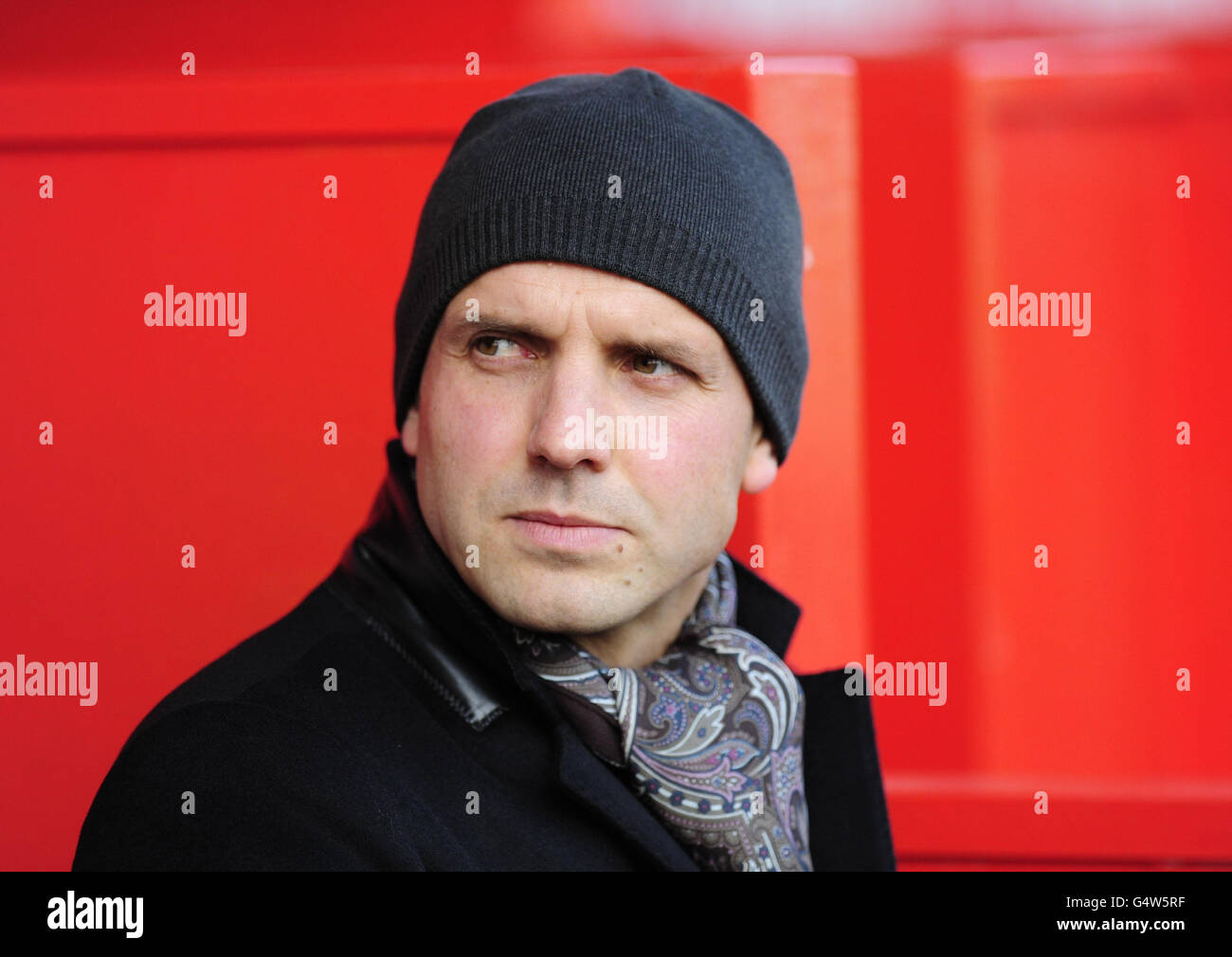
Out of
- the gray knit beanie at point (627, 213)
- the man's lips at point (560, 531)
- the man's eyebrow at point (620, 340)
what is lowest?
the man's lips at point (560, 531)

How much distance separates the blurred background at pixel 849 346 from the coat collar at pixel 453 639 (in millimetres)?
566

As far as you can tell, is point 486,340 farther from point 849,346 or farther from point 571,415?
point 849,346

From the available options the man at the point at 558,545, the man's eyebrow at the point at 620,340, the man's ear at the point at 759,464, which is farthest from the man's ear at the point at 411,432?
the man's ear at the point at 759,464

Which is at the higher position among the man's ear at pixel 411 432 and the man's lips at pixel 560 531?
the man's ear at pixel 411 432

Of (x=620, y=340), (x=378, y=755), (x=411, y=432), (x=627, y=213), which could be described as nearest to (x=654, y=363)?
(x=620, y=340)

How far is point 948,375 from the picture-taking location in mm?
1867

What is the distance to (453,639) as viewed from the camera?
1210 mm

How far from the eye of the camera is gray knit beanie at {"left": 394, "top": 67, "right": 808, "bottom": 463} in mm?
1242

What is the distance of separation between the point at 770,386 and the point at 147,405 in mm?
1018

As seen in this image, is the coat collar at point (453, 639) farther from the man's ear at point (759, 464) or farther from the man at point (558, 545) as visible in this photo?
the man's ear at point (759, 464)

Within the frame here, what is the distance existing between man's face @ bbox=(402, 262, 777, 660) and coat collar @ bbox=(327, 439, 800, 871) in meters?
0.03

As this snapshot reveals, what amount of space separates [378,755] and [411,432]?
0.42 meters

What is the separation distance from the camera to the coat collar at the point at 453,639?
3.77 ft

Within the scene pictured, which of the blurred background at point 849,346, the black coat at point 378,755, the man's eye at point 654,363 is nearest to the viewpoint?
the black coat at point 378,755
